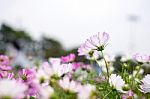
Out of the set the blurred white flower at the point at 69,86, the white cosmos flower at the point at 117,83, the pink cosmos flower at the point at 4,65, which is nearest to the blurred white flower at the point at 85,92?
the blurred white flower at the point at 69,86

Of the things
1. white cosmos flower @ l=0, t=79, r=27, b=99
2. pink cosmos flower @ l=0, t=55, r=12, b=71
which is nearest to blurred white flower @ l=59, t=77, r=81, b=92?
white cosmos flower @ l=0, t=79, r=27, b=99

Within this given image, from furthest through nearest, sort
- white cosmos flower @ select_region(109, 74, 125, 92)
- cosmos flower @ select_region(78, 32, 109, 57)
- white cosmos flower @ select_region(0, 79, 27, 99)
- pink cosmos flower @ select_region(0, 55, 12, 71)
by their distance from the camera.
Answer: pink cosmos flower @ select_region(0, 55, 12, 71) → cosmos flower @ select_region(78, 32, 109, 57) → white cosmos flower @ select_region(109, 74, 125, 92) → white cosmos flower @ select_region(0, 79, 27, 99)

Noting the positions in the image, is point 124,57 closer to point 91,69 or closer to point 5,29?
point 91,69

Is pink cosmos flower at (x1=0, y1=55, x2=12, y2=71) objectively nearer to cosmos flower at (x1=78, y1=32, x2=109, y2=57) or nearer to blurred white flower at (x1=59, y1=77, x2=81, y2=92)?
cosmos flower at (x1=78, y1=32, x2=109, y2=57)

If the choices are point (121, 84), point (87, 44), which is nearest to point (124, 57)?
point (87, 44)

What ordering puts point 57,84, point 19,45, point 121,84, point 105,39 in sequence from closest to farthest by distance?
point 57,84 → point 121,84 → point 105,39 → point 19,45

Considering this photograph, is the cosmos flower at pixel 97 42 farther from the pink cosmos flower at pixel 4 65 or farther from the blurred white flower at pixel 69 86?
the pink cosmos flower at pixel 4 65

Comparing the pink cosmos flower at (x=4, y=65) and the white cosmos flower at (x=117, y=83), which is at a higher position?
the pink cosmos flower at (x=4, y=65)

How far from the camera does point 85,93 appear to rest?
96 centimetres

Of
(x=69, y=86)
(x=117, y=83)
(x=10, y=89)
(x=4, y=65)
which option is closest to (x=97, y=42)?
(x=117, y=83)

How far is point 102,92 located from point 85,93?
777mm

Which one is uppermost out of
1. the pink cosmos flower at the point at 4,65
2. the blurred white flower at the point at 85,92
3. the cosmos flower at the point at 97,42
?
the cosmos flower at the point at 97,42

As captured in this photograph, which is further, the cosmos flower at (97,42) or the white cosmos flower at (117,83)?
the cosmos flower at (97,42)

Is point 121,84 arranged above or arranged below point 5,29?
below
